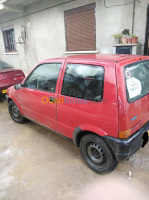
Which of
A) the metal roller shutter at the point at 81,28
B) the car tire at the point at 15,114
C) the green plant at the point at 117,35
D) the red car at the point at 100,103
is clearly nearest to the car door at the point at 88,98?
the red car at the point at 100,103

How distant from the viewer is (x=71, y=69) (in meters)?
2.34

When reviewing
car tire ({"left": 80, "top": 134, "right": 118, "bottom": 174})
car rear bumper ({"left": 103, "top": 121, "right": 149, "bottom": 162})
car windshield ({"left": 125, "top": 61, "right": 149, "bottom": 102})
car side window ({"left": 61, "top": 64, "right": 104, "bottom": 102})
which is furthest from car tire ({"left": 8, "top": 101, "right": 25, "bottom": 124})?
car windshield ({"left": 125, "top": 61, "right": 149, "bottom": 102})

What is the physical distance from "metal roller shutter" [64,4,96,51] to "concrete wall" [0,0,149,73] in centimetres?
18

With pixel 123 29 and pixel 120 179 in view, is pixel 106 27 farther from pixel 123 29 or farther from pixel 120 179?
pixel 120 179

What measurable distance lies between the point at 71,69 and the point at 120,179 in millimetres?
1745

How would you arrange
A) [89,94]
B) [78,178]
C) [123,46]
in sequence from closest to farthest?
[89,94]
[78,178]
[123,46]

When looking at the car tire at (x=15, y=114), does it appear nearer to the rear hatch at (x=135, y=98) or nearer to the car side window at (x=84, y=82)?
the car side window at (x=84, y=82)

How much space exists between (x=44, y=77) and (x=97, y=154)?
159 cm

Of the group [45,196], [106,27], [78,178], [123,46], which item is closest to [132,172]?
[78,178]

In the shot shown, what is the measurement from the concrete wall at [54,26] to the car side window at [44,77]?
10.5ft

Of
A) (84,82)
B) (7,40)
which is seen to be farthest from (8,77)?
(7,40)

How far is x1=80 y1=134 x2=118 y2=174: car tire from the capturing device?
6.77ft

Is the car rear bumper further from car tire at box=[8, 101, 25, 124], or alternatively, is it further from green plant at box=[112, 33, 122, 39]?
green plant at box=[112, 33, 122, 39]

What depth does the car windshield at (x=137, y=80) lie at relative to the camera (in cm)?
188
